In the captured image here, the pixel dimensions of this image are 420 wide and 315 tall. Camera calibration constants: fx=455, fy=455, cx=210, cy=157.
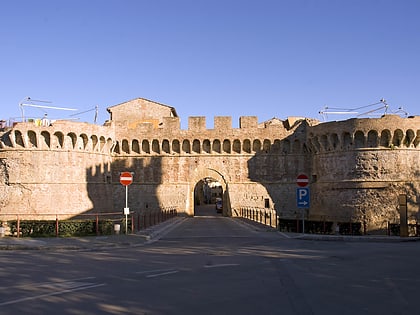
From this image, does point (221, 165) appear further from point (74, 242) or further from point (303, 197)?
point (74, 242)

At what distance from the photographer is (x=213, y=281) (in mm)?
7934

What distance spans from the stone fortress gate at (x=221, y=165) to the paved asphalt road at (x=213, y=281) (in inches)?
715

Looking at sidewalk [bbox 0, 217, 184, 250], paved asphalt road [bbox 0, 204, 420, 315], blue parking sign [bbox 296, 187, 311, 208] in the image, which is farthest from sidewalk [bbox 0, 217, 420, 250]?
blue parking sign [bbox 296, 187, 311, 208]

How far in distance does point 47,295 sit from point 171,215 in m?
25.9

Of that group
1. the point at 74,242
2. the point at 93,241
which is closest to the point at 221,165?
the point at 93,241

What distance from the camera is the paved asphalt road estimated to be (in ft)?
20.1

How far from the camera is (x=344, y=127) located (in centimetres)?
3142

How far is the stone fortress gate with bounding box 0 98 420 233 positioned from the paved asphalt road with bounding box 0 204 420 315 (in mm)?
18152

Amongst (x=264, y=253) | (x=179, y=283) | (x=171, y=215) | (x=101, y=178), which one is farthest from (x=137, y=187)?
(x=179, y=283)

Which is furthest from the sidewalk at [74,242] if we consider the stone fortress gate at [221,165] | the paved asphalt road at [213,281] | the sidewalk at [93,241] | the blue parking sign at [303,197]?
the stone fortress gate at [221,165]

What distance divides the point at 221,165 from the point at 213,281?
2815cm

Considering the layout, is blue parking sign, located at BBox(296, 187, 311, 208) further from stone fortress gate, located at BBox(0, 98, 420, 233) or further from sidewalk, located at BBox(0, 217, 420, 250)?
stone fortress gate, located at BBox(0, 98, 420, 233)

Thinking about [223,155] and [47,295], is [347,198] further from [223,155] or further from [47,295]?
[47,295]

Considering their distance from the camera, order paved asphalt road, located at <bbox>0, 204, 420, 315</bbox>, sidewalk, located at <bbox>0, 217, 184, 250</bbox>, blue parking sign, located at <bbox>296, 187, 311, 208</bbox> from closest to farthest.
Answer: paved asphalt road, located at <bbox>0, 204, 420, 315</bbox> < sidewalk, located at <bbox>0, 217, 184, 250</bbox> < blue parking sign, located at <bbox>296, 187, 311, 208</bbox>
